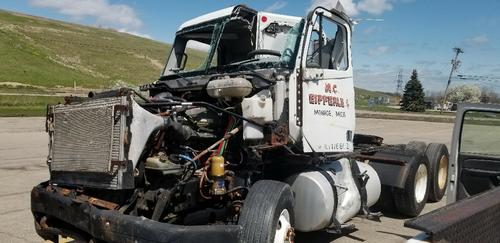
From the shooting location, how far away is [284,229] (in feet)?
15.8

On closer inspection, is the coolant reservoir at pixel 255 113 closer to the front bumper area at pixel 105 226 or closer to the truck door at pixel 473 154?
the front bumper area at pixel 105 226

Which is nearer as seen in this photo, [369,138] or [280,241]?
[280,241]

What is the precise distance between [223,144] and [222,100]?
0.57m

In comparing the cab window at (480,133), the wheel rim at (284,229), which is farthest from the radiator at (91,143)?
the cab window at (480,133)

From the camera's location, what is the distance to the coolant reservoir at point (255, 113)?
199 inches

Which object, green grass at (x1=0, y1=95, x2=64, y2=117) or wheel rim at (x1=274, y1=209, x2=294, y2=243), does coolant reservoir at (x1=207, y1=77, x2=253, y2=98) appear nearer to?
wheel rim at (x1=274, y1=209, x2=294, y2=243)

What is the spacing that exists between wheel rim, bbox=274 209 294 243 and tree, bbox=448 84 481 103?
73195 mm

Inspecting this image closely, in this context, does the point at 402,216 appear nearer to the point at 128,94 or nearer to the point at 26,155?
the point at 128,94

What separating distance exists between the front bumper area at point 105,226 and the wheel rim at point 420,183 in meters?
4.62

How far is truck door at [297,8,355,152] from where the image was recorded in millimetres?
5578

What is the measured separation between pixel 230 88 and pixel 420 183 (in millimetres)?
4348

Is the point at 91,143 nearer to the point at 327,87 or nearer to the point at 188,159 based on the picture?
the point at 188,159

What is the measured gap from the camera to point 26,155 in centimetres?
1370

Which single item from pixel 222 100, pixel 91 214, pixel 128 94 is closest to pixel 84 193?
pixel 91 214
